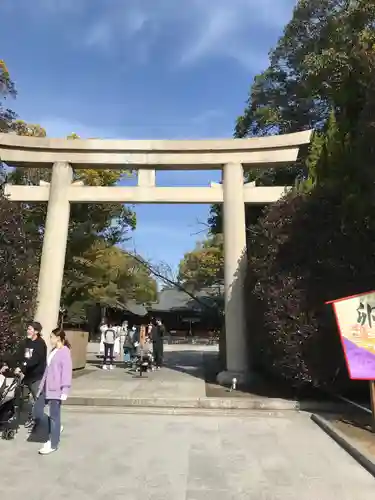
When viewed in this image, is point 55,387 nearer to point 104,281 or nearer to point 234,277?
point 234,277

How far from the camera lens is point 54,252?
472 inches

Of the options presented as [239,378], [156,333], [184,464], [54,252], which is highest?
[54,252]

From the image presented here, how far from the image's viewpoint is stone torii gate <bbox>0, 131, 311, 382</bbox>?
1180 cm

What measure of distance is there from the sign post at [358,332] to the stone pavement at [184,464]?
3.84ft

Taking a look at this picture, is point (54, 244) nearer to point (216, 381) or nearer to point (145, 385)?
point (145, 385)

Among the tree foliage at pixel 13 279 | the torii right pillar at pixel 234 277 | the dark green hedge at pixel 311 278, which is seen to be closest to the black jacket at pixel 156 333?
the torii right pillar at pixel 234 277

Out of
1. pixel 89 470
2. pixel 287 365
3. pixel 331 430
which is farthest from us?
pixel 287 365

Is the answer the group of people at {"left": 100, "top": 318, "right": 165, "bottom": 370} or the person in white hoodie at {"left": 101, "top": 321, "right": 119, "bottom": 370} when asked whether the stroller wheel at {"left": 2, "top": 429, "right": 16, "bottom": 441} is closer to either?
the group of people at {"left": 100, "top": 318, "right": 165, "bottom": 370}

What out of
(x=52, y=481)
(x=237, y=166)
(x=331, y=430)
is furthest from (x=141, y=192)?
(x=52, y=481)

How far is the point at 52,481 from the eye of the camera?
439cm

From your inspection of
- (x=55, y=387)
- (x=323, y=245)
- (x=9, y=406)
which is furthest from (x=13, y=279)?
(x=323, y=245)

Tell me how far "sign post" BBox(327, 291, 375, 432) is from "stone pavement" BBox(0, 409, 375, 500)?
1170mm

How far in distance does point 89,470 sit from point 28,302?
18.2ft

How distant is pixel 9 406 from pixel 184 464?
288cm
